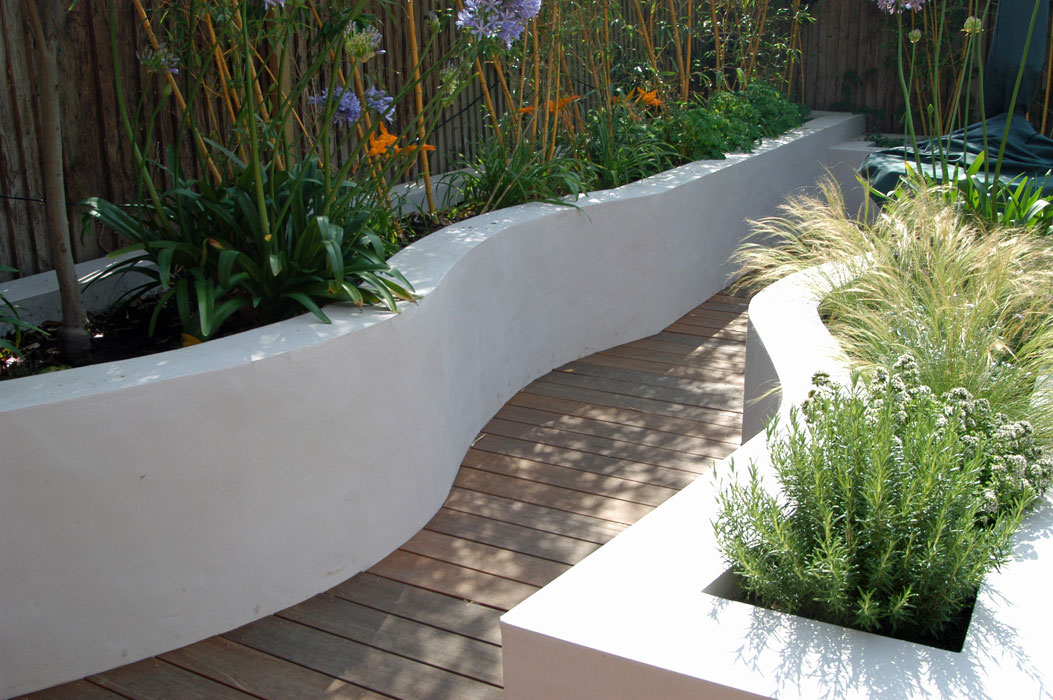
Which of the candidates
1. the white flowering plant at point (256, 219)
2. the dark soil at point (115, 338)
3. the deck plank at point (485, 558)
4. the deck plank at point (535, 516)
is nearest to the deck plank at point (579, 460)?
the deck plank at point (535, 516)

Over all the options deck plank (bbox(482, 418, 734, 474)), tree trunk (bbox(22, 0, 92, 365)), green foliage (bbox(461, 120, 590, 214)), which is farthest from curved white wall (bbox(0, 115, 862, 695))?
green foliage (bbox(461, 120, 590, 214))

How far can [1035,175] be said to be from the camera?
4723mm

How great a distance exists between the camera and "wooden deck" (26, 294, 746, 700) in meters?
2.38

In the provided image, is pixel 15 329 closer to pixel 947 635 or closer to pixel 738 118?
pixel 947 635

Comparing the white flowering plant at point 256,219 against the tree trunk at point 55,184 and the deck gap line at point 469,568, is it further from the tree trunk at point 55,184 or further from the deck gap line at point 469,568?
the deck gap line at point 469,568

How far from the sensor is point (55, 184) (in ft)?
9.20

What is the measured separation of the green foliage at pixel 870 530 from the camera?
160 centimetres

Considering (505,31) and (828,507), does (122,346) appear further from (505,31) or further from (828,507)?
(828,507)

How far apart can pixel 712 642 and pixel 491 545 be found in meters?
1.49

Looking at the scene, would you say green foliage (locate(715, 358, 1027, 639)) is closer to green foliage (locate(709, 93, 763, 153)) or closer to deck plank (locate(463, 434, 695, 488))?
deck plank (locate(463, 434, 695, 488))

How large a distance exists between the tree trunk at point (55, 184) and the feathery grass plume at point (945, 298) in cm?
233

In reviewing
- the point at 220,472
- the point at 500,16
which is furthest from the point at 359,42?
the point at 220,472

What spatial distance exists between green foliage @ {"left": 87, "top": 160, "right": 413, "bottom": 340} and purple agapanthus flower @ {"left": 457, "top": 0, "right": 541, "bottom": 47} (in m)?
0.68

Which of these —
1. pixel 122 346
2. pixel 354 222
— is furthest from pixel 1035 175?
pixel 122 346
